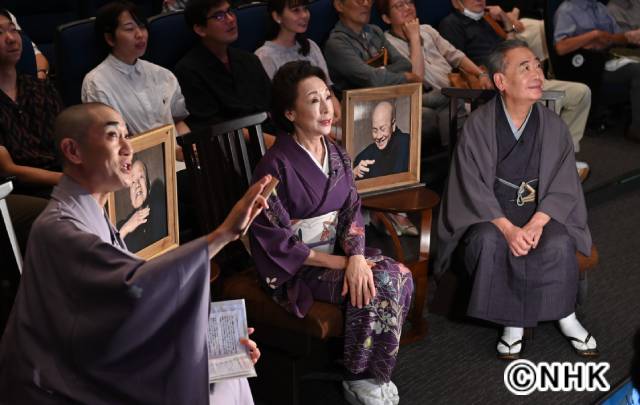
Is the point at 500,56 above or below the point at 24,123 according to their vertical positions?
above

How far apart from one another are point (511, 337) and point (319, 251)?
29.7 inches

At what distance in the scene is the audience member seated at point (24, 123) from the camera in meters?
3.11

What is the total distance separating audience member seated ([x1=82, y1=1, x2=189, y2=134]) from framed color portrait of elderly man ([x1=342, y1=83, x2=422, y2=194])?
30.8 inches

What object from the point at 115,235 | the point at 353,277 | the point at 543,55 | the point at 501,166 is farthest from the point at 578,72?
the point at 115,235

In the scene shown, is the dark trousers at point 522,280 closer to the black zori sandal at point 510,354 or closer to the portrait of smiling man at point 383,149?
the black zori sandal at point 510,354

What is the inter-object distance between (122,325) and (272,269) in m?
0.84

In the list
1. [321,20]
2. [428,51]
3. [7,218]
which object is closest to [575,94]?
[428,51]

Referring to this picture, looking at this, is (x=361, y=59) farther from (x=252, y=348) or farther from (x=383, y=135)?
(x=252, y=348)

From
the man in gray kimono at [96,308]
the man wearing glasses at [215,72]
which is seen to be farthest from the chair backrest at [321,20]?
the man in gray kimono at [96,308]

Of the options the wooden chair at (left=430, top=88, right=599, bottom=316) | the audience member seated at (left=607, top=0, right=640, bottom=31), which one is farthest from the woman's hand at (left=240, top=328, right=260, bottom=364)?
the audience member seated at (left=607, top=0, right=640, bottom=31)

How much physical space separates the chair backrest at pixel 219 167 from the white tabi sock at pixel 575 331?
45.3 inches

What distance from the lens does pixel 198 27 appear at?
12.3 ft

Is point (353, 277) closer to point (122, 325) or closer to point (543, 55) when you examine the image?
point (122, 325)

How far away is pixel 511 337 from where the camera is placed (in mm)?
3041
